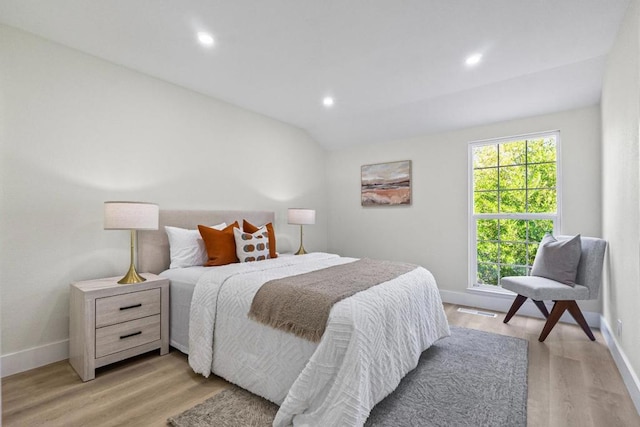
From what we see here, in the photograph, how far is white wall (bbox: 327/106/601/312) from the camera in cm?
327

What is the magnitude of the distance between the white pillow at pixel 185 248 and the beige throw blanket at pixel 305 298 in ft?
4.04

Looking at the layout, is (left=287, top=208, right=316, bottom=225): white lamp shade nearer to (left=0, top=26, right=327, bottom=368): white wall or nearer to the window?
(left=0, top=26, right=327, bottom=368): white wall

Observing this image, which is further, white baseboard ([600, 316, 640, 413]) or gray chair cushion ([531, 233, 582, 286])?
gray chair cushion ([531, 233, 582, 286])

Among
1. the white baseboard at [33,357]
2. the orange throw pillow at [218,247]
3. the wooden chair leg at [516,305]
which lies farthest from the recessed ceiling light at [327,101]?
the white baseboard at [33,357]

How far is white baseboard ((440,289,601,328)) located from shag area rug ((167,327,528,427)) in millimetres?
1184

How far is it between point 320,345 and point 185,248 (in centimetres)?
188

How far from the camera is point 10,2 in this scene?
6.72 feet

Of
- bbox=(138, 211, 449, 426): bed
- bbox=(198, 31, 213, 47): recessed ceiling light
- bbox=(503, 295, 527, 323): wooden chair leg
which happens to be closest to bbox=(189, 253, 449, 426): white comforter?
bbox=(138, 211, 449, 426): bed

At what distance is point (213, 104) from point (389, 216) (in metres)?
2.75

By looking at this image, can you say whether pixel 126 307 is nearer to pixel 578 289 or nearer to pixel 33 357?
pixel 33 357

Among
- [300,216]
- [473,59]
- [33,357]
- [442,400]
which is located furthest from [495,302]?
[33,357]

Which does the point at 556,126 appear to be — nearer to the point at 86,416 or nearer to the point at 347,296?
the point at 347,296

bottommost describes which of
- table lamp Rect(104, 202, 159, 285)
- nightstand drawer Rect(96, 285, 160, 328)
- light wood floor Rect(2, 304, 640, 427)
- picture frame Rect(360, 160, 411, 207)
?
light wood floor Rect(2, 304, 640, 427)

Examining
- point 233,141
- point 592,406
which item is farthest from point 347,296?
point 233,141
